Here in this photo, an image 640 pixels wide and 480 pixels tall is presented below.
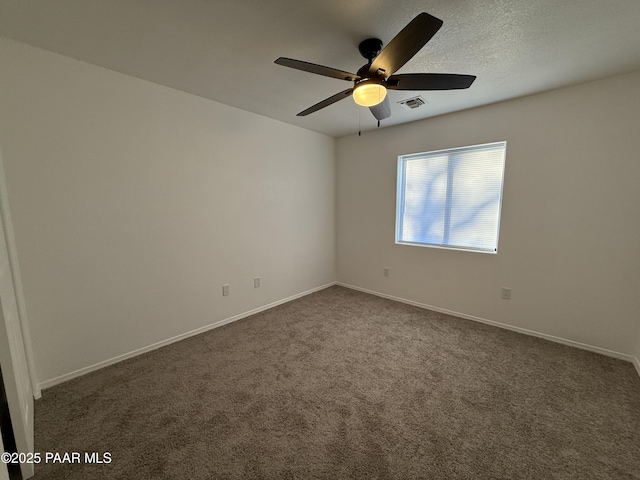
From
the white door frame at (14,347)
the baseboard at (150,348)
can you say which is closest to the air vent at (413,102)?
the baseboard at (150,348)

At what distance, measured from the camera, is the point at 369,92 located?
5.15 feet

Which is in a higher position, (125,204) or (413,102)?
(413,102)

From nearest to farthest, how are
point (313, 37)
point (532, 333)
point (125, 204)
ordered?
point (313, 37) < point (125, 204) < point (532, 333)

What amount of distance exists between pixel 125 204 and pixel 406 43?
95.0 inches

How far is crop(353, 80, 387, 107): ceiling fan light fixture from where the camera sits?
5.06 feet

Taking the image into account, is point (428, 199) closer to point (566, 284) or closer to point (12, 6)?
point (566, 284)

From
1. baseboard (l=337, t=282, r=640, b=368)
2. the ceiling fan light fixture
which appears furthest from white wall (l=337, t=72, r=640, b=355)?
the ceiling fan light fixture

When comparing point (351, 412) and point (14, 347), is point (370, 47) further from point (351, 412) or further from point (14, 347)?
point (14, 347)

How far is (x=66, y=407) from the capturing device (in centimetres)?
171

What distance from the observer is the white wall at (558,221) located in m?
2.16

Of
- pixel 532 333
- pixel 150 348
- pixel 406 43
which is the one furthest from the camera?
pixel 532 333

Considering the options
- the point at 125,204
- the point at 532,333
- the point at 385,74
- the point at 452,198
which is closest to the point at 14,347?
the point at 125,204

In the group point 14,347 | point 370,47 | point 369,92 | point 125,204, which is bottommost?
point 14,347

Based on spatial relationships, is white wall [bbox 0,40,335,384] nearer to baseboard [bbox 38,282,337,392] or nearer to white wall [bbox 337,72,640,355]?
baseboard [bbox 38,282,337,392]
